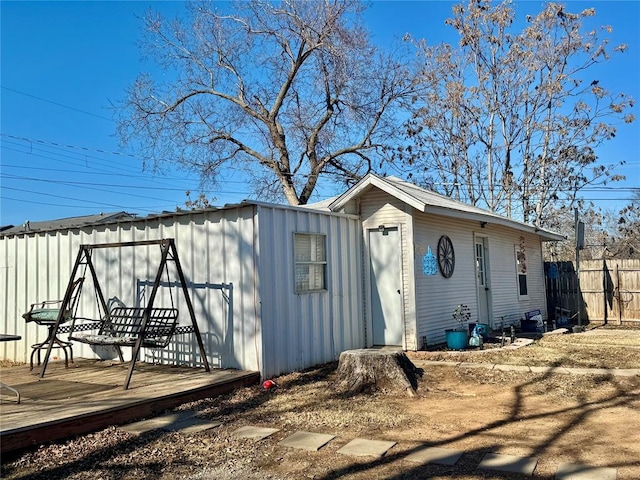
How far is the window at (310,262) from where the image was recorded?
7543 millimetres

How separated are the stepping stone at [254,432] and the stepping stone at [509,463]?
6.17ft

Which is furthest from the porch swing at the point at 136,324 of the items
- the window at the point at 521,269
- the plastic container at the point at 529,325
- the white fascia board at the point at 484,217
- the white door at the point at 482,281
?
the window at the point at 521,269

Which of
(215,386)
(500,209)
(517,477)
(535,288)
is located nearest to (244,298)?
(215,386)

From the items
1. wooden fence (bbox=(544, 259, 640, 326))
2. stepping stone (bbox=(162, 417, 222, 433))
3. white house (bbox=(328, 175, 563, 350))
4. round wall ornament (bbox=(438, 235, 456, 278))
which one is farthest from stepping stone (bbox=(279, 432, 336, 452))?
wooden fence (bbox=(544, 259, 640, 326))

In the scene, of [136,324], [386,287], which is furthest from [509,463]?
[386,287]

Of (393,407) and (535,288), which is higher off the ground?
(535,288)

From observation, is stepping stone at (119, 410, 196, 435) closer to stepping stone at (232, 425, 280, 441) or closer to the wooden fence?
stepping stone at (232, 425, 280, 441)

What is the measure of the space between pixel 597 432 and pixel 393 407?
6.26 feet

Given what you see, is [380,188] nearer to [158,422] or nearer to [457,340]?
[457,340]

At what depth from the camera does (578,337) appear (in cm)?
1054

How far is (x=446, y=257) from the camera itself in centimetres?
Answer: 988

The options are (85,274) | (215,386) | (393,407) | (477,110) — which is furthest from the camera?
(477,110)

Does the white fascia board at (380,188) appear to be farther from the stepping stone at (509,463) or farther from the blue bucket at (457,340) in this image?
the stepping stone at (509,463)

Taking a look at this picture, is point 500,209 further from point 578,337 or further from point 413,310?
point 413,310
